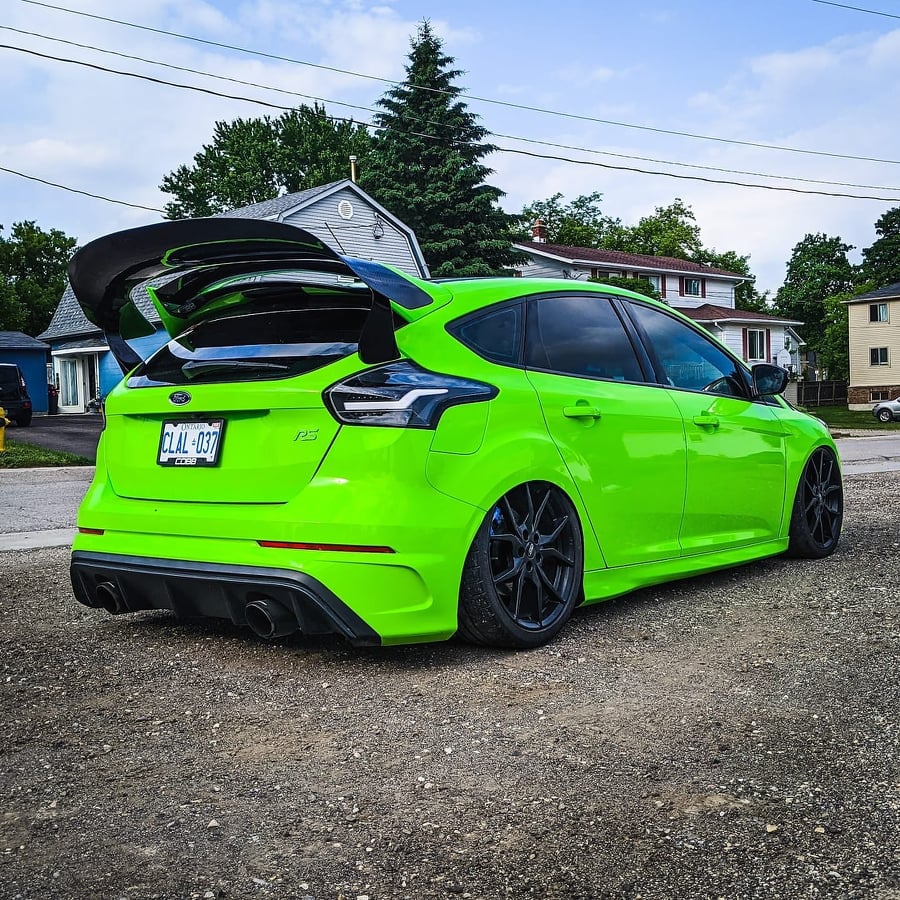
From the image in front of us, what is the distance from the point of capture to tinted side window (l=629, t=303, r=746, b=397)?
17.4 ft

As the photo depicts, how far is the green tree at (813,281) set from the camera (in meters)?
92.2

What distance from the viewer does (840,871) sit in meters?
2.31

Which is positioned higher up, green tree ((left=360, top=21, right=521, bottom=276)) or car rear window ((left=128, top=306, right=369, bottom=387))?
green tree ((left=360, top=21, right=521, bottom=276))

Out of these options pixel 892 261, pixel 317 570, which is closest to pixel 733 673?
pixel 317 570

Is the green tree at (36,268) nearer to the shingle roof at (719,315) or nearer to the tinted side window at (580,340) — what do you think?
the shingle roof at (719,315)

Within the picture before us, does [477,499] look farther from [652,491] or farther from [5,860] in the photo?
[5,860]

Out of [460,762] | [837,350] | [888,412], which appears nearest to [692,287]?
[837,350]

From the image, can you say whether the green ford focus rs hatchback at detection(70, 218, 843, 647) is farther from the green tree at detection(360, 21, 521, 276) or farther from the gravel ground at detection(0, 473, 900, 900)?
the green tree at detection(360, 21, 521, 276)

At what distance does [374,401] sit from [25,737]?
160 cm

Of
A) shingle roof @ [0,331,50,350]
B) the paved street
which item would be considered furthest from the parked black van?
the paved street

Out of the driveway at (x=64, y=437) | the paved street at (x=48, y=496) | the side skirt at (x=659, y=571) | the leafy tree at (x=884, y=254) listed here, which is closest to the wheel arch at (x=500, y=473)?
the side skirt at (x=659, y=571)

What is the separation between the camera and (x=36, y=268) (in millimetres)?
68688

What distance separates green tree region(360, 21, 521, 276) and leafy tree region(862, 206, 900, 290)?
5596cm

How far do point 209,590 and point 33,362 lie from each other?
42569mm
